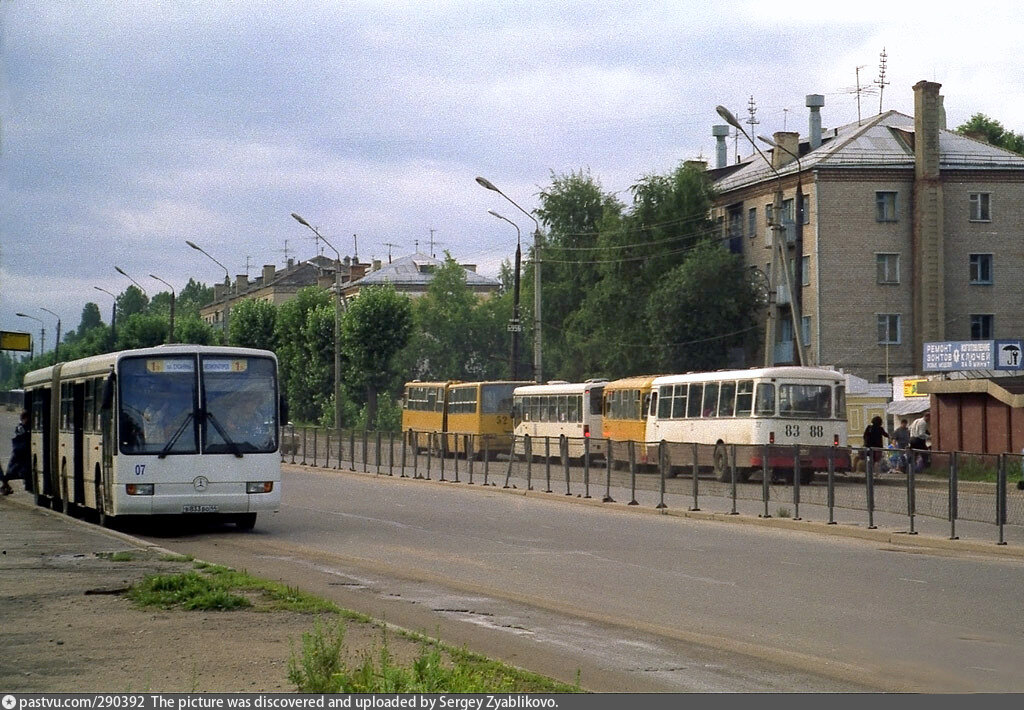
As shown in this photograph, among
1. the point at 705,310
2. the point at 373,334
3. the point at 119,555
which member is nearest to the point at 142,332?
the point at 373,334

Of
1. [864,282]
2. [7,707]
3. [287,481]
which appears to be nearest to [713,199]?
[864,282]

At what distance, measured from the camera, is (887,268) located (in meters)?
66.6

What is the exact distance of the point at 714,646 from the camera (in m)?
10.3

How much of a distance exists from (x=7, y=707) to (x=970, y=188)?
6484 centimetres

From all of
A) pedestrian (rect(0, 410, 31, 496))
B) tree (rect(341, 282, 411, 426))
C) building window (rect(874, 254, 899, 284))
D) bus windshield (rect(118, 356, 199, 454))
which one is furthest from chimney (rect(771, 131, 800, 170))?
bus windshield (rect(118, 356, 199, 454))

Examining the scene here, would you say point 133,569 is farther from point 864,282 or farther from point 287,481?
point 864,282

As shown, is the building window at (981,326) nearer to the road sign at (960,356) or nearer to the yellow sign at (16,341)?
the road sign at (960,356)

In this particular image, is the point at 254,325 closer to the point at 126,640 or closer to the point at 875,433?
the point at 875,433

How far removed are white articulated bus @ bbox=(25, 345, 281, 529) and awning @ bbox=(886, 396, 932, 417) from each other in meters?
29.5

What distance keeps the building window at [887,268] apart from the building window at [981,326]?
4.12 meters

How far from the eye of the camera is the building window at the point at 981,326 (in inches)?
2623

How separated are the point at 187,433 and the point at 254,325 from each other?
260 feet

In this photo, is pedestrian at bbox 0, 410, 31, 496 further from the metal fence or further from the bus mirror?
the bus mirror

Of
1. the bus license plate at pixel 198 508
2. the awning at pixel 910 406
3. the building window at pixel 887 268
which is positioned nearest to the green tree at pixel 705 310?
the building window at pixel 887 268
